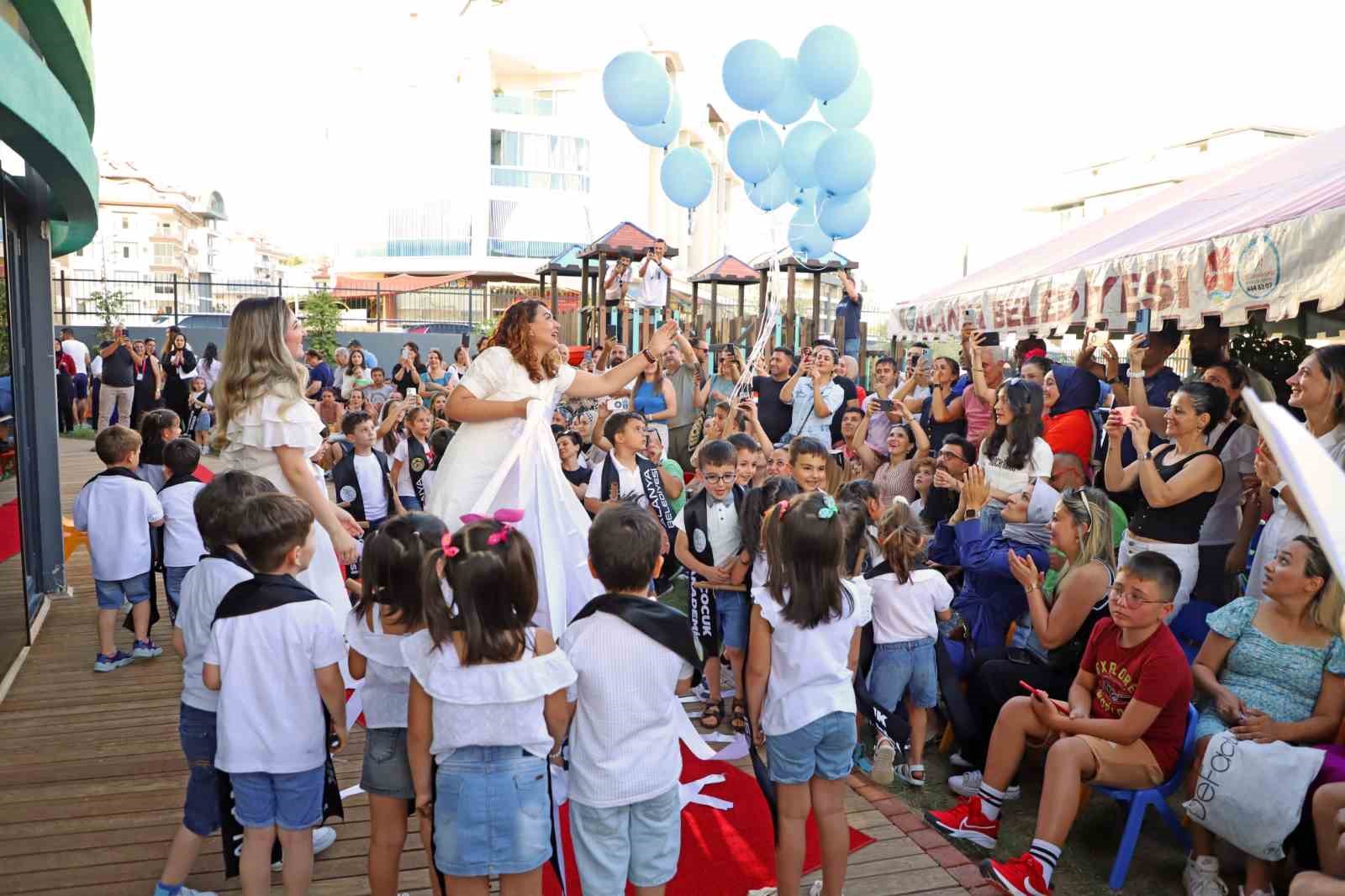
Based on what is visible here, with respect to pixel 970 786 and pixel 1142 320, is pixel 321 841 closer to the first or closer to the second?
pixel 970 786

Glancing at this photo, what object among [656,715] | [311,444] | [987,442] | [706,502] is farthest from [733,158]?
[656,715]

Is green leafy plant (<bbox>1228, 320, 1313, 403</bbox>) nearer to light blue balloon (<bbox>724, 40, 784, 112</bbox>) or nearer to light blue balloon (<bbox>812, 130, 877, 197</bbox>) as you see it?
light blue balloon (<bbox>812, 130, 877, 197</bbox>)

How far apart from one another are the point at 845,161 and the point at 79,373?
42.5 feet

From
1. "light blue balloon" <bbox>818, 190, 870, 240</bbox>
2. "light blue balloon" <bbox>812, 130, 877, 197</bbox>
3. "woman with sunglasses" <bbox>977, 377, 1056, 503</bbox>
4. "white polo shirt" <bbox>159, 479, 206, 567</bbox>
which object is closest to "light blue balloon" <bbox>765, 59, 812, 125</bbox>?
"light blue balloon" <bbox>812, 130, 877, 197</bbox>

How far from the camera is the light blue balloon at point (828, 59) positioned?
8.91 metres

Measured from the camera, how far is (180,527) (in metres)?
4.96

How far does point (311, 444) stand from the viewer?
11.0ft

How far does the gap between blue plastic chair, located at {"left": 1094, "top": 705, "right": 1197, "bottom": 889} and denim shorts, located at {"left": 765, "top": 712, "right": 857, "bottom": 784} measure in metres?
1.02

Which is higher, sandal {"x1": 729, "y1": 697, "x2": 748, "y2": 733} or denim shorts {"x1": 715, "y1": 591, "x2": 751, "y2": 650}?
denim shorts {"x1": 715, "y1": 591, "x2": 751, "y2": 650}

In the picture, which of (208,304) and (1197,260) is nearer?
(1197,260)

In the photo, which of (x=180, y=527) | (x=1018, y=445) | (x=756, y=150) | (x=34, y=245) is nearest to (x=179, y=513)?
(x=180, y=527)

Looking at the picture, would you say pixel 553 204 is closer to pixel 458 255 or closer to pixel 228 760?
pixel 458 255

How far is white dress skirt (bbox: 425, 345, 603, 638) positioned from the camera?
3.52 metres

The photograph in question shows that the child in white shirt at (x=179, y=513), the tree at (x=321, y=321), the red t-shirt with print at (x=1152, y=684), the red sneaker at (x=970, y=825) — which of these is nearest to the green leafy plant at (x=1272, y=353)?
the red t-shirt with print at (x=1152, y=684)
